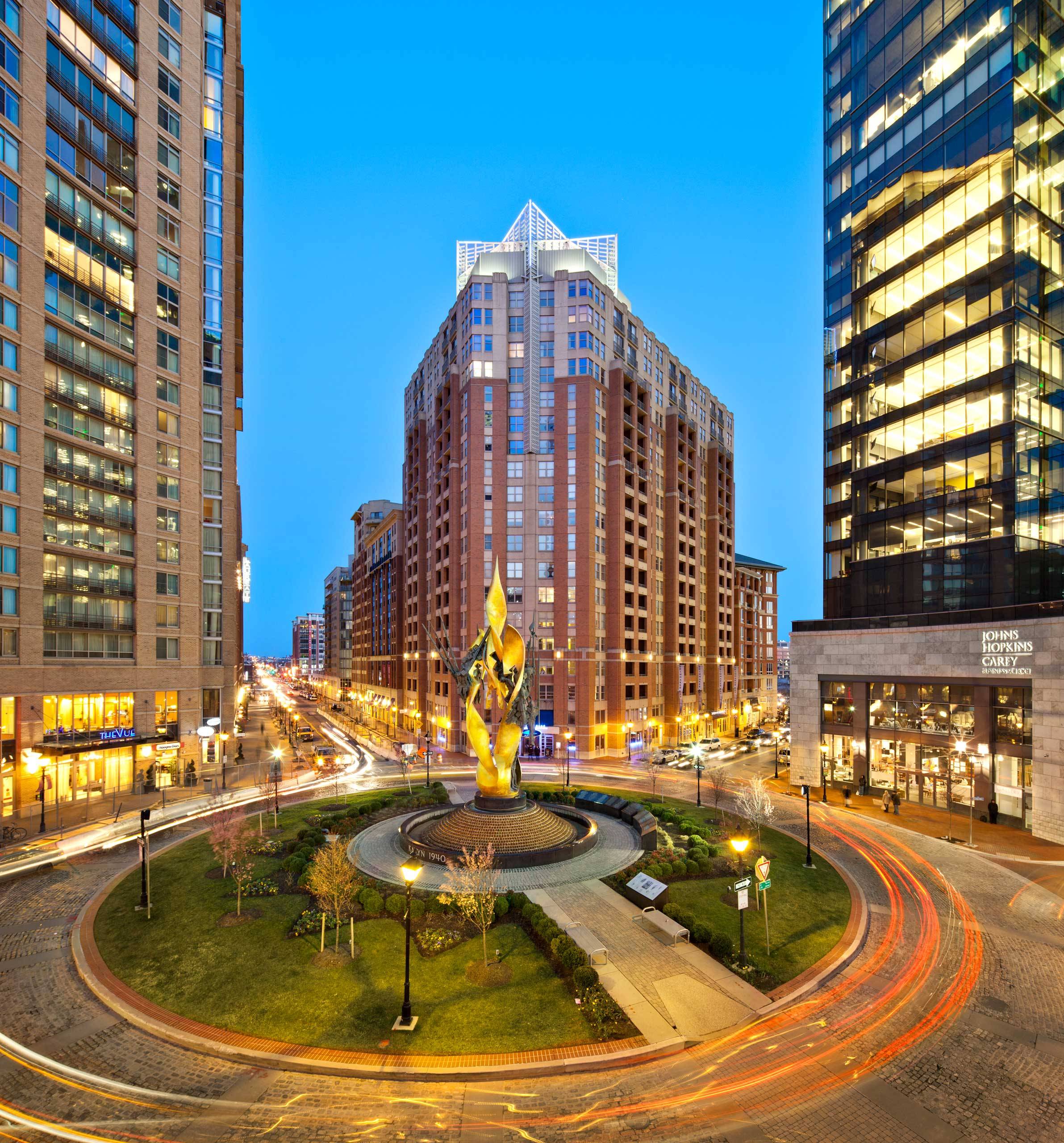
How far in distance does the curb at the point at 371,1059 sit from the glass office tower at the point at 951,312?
35.3 meters

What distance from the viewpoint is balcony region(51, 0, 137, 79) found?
45.0 m

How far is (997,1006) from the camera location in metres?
17.3

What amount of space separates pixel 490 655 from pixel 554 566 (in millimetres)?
36156

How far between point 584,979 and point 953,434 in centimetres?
4350

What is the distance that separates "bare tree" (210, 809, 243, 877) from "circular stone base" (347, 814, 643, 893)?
5183 millimetres

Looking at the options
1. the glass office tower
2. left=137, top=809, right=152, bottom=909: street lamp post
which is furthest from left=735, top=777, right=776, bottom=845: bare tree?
left=137, top=809, right=152, bottom=909: street lamp post

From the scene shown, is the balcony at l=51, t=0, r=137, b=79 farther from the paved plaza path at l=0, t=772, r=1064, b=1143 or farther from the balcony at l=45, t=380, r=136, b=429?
the paved plaza path at l=0, t=772, r=1064, b=1143

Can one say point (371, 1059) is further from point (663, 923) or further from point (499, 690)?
point (499, 690)

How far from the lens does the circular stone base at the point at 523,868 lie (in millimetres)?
26062

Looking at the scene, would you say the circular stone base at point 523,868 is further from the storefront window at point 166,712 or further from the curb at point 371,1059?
the storefront window at point 166,712

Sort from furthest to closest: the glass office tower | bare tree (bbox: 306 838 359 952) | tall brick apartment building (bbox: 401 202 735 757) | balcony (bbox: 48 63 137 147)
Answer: tall brick apartment building (bbox: 401 202 735 757)
balcony (bbox: 48 63 137 147)
the glass office tower
bare tree (bbox: 306 838 359 952)

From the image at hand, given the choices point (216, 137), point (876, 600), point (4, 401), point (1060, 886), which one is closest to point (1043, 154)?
point (876, 600)

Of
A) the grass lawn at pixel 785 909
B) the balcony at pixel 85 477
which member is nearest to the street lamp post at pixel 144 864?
the grass lawn at pixel 785 909

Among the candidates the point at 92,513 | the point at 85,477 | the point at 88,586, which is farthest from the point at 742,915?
the point at 85,477
